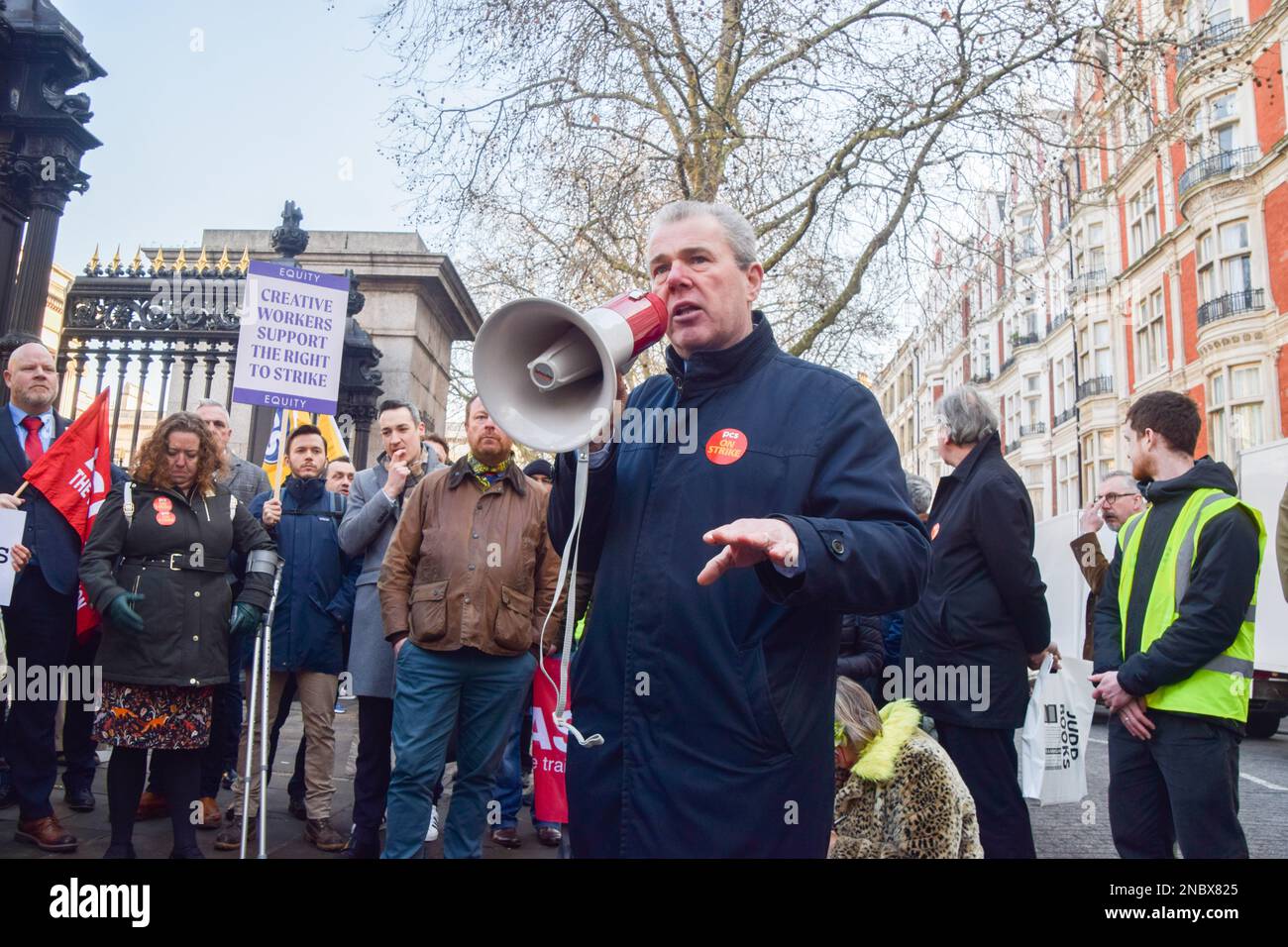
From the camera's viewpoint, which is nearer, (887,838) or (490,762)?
(887,838)

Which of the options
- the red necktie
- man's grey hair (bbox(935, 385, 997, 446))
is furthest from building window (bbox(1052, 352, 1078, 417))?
the red necktie

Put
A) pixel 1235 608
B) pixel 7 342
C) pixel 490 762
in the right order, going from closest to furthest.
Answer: pixel 1235 608 < pixel 490 762 < pixel 7 342

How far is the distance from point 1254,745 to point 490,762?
1010 centimetres

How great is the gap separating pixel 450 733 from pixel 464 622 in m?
0.52

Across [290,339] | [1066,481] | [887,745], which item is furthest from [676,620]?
[1066,481]

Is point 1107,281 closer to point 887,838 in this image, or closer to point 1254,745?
point 1254,745

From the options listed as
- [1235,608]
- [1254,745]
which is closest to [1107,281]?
[1254,745]

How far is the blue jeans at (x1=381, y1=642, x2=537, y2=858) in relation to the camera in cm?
411

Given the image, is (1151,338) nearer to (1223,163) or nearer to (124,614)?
(1223,163)

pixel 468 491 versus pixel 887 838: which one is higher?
pixel 468 491

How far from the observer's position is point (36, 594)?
16.3ft

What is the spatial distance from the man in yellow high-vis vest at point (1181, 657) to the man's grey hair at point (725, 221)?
8.04ft

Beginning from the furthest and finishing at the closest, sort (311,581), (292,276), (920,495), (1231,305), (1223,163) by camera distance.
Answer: (1223,163) → (1231,305) → (292,276) → (920,495) → (311,581)
